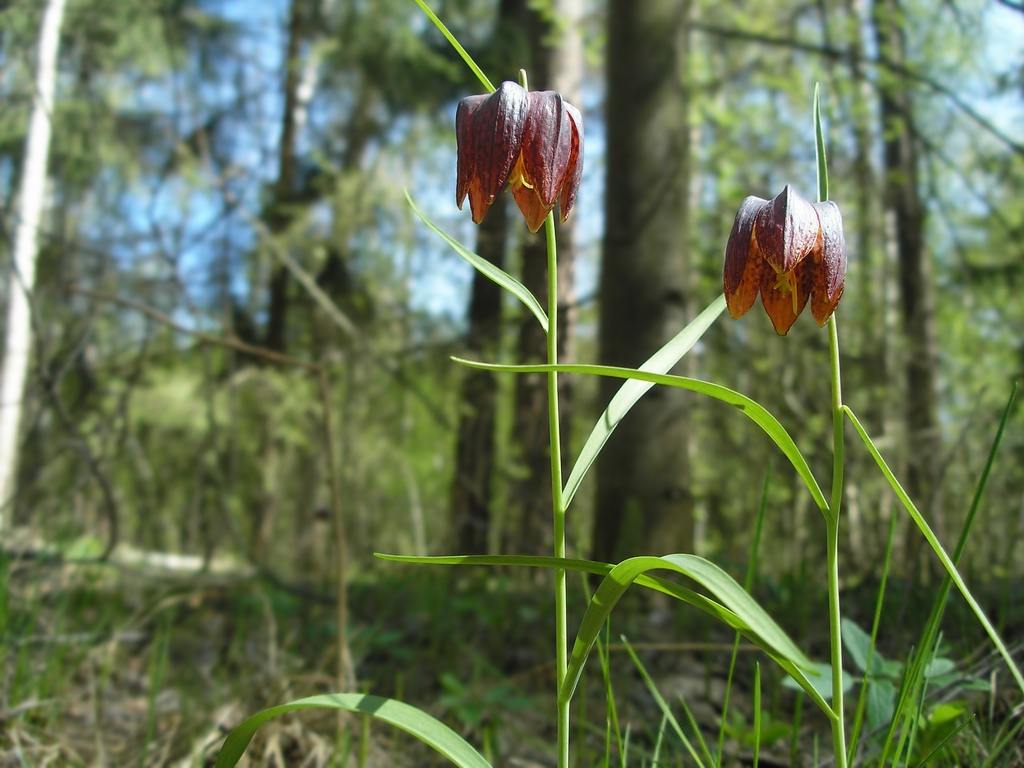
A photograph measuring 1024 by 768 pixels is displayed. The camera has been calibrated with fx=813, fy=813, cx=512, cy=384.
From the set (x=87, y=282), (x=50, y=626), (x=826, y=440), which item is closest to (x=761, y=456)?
(x=826, y=440)

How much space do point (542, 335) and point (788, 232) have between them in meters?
2.18

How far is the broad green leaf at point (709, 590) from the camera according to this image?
2.23ft

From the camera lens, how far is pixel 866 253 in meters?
7.69

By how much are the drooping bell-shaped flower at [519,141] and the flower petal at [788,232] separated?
0.76 ft

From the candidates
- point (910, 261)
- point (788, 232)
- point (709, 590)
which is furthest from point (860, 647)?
point (910, 261)

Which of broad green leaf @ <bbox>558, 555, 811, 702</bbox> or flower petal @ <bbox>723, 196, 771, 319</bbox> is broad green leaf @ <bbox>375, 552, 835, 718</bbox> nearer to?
broad green leaf @ <bbox>558, 555, 811, 702</bbox>

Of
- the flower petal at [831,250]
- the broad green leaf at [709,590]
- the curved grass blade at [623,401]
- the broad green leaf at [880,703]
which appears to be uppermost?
→ the flower petal at [831,250]

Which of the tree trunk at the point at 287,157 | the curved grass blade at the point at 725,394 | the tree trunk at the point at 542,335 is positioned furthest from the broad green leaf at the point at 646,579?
the tree trunk at the point at 287,157

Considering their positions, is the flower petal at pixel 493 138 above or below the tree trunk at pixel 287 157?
below

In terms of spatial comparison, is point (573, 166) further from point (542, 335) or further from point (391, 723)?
point (542, 335)

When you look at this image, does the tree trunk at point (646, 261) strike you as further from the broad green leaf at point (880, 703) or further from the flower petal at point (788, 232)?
the flower petal at point (788, 232)

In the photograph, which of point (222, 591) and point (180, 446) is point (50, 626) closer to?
point (222, 591)

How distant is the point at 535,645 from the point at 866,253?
21.5 ft

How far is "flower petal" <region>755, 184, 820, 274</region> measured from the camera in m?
0.85
